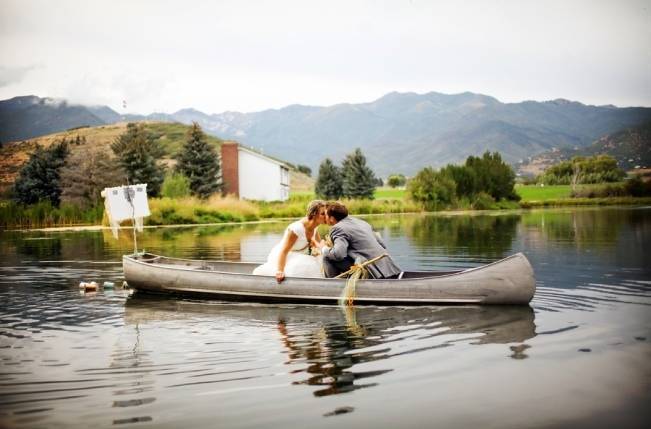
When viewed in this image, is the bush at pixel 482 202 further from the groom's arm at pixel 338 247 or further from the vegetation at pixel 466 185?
the groom's arm at pixel 338 247

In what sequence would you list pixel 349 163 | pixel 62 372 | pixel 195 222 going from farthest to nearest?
1. pixel 349 163
2. pixel 195 222
3. pixel 62 372

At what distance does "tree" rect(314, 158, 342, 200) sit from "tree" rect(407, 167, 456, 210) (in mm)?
15524

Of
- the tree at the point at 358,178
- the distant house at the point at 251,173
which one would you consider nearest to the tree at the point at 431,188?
the tree at the point at 358,178

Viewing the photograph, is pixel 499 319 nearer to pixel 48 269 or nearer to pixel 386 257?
pixel 386 257

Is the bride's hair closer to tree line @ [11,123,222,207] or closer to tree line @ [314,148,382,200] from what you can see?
tree line @ [11,123,222,207]

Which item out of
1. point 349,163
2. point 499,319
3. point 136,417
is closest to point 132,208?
point 499,319

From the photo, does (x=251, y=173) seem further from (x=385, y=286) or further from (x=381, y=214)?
(x=385, y=286)

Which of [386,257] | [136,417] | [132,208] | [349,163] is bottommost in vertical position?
[136,417]

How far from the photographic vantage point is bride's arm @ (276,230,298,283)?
11383mm

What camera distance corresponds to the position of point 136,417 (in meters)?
5.77

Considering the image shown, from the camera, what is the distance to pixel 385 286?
10766 mm

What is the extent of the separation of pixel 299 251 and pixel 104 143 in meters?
97.1

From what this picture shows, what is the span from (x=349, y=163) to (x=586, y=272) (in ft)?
179

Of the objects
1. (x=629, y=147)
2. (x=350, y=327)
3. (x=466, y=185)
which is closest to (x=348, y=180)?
(x=466, y=185)
